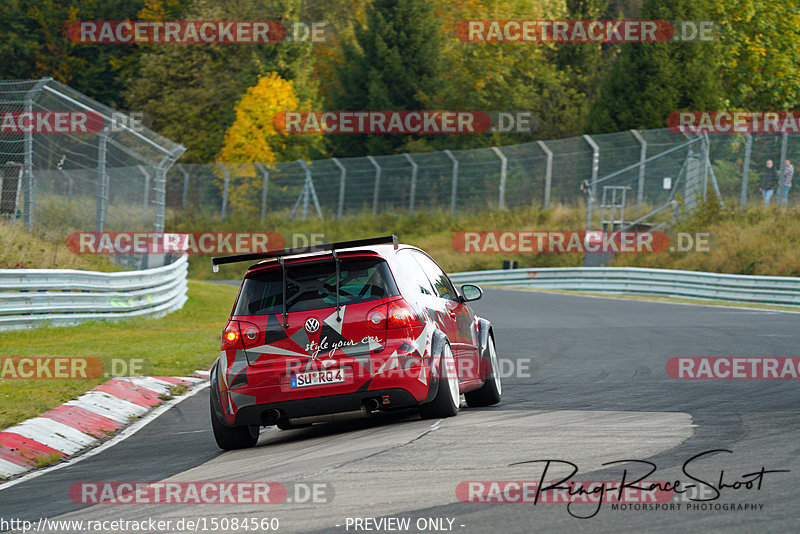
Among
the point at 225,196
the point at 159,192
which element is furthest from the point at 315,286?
the point at 225,196

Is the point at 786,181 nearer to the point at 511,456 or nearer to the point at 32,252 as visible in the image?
the point at 32,252

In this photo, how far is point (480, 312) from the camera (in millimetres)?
23453

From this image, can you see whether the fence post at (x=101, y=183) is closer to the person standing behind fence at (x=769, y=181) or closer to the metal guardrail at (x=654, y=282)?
the metal guardrail at (x=654, y=282)

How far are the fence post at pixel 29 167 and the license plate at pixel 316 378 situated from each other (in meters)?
12.9

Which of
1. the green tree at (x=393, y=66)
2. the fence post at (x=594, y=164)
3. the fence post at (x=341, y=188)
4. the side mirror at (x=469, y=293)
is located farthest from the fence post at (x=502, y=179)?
the side mirror at (x=469, y=293)

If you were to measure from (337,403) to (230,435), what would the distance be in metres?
0.99

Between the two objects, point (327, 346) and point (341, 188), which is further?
point (341, 188)

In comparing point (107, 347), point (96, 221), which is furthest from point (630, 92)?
point (107, 347)

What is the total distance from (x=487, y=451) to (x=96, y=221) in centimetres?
1713

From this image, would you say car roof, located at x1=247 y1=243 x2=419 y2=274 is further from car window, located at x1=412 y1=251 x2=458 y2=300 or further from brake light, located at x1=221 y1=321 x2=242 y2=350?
car window, located at x1=412 y1=251 x2=458 y2=300

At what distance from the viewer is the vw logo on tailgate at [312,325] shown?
8422 millimetres

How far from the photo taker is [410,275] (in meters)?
9.02

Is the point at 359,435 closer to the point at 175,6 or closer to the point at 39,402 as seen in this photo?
the point at 39,402

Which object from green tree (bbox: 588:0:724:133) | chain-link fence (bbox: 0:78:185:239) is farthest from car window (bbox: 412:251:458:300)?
green tree (bbox: 588:0:724:133)
